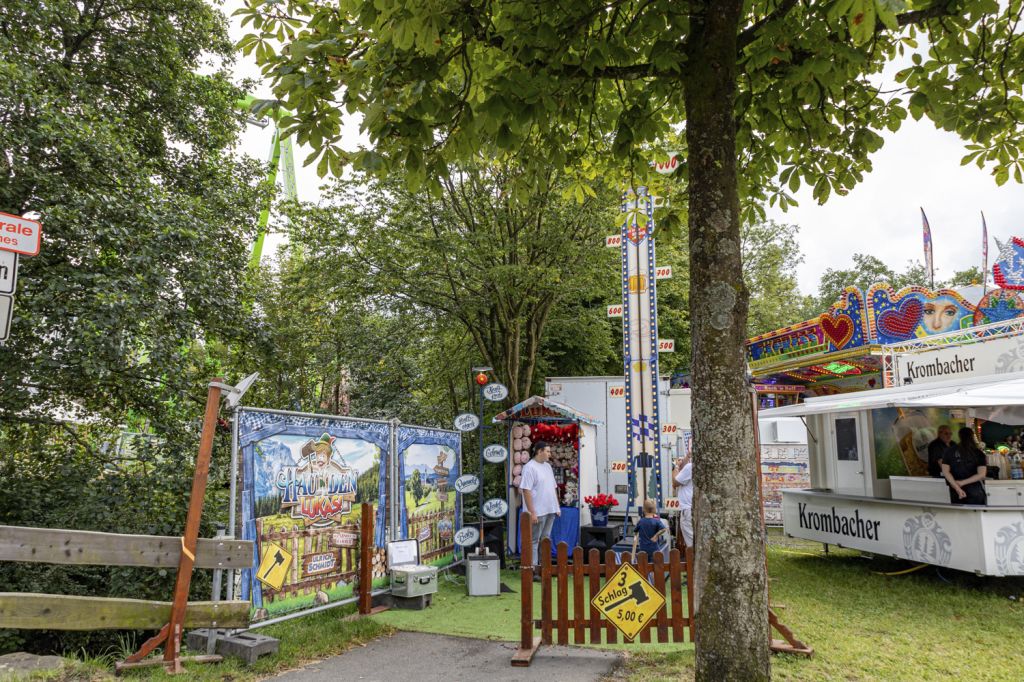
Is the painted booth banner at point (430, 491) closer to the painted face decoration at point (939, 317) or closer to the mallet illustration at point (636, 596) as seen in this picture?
the mallet illustration at point (636, 596)

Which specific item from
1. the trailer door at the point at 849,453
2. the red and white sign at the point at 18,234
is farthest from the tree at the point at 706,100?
the trailer door at the point at 849,453

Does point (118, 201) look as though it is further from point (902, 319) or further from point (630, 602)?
point (902, 319)

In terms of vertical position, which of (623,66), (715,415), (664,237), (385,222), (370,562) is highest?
(385,222)

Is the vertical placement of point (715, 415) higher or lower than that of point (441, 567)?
higher

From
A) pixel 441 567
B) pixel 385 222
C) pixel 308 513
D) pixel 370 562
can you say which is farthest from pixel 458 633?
pixel 385 222

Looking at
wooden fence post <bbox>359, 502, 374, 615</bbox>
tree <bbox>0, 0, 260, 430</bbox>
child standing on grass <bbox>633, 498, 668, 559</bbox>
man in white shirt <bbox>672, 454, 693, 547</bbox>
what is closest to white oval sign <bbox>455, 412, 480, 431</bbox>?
wooden fence post <bbox>359, 502, 374, 615</bbox>

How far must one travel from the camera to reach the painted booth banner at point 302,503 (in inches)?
263

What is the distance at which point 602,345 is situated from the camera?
1919 centimetres

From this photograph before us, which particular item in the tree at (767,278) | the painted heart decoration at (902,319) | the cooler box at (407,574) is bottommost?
the cooler box at (407,574)

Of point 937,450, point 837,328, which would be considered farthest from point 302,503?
point 837,328

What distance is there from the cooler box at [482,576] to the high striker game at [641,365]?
3050 mm

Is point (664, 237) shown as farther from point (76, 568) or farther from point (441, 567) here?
point (76, 568)

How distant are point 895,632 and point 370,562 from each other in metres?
5.91

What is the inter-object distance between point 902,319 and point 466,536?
1086 centimetres
